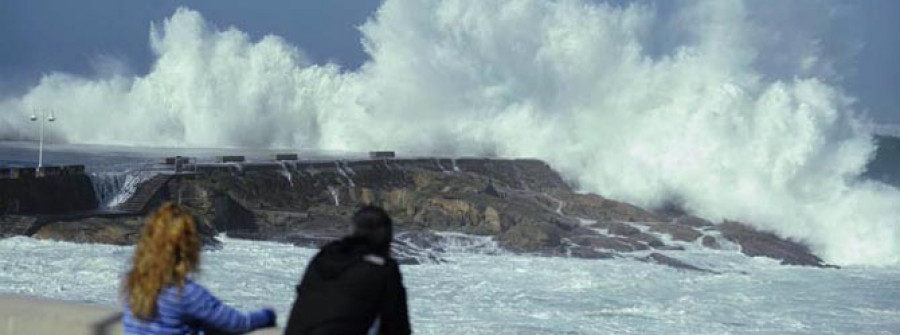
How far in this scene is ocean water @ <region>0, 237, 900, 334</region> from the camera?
14.0 meters

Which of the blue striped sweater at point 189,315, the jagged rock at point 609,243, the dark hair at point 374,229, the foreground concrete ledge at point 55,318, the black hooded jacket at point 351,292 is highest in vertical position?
the dark hair at point 374,229

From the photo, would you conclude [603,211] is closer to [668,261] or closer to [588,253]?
[588,253]

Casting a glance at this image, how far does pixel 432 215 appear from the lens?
912 inches

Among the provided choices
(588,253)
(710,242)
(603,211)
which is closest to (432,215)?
(588,253)

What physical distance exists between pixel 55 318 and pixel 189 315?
1010 millimetres

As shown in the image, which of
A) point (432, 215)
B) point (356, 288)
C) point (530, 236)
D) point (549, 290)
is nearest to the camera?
point (356, 288)

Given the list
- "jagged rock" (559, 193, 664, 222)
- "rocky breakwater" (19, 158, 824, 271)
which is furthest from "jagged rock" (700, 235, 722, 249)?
"jagged rock" (559, 193, 664, 222)

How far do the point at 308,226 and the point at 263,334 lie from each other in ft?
59.6

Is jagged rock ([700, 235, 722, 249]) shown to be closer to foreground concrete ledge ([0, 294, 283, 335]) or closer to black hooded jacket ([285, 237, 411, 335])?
foreground concrete ledge ([0, 294, 283, 335])

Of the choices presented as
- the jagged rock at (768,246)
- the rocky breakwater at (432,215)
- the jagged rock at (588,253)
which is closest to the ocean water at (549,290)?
the jagged rock at (588,253)

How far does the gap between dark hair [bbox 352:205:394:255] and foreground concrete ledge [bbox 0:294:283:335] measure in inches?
31.3

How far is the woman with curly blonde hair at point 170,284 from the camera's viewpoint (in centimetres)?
327

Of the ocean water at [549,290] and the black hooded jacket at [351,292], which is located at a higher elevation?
the black hooded jacket at [351,292]

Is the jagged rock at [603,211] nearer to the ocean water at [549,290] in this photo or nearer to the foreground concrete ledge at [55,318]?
the ocean water at [549,290]
